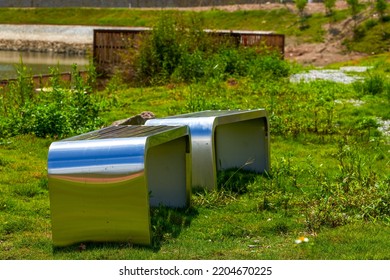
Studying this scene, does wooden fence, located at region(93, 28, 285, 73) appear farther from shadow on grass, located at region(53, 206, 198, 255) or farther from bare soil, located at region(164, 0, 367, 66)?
shadow on grass, located at region(53, 206, 198, 255)

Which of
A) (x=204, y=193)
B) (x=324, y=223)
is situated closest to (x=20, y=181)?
(x=204, y=193)

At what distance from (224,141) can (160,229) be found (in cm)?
260

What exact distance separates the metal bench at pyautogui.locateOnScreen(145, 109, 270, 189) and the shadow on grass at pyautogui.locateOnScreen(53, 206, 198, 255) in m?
0.61

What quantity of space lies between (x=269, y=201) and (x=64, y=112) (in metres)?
4.45

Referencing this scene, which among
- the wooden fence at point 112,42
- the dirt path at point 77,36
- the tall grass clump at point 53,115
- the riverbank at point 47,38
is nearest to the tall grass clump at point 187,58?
the wooden fence at point 112,42

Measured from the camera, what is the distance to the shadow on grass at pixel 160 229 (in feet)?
18.7

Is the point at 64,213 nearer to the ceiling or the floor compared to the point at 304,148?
nearer to the ceiling

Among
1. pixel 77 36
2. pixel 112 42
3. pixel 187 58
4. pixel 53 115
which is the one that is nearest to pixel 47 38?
pixel 77 36

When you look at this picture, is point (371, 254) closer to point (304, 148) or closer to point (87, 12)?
point (304, 148)

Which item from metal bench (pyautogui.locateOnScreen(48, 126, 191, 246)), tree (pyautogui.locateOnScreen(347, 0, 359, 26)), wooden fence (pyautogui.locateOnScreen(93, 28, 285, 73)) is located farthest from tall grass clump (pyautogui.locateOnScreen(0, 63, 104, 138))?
tree (pyautogui.locateOnScreen(347, 0, 359, 26))

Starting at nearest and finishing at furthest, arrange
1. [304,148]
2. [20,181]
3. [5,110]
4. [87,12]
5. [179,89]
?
1. [20,181]
2. [304,148]
3. [5,110]
4. [179,89]
5. [87,12]

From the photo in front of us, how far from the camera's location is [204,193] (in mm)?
7355

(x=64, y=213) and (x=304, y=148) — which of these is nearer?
(x=64, y=213)

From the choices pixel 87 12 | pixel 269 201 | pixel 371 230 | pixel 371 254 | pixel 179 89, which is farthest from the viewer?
pixel 87 12
